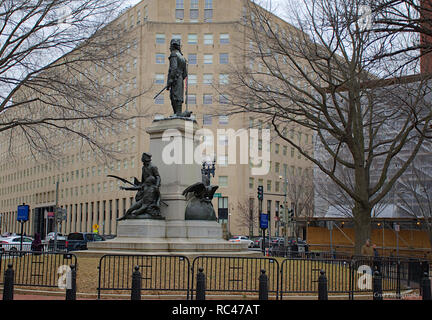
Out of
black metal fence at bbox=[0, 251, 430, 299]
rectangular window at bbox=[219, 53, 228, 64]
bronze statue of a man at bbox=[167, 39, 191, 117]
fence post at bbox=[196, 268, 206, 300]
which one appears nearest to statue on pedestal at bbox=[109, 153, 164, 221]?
bronze statue of a man at bbox=[167, 39, 191, 117]

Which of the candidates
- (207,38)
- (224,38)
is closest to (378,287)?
(224,38)

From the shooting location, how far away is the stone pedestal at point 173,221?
1722 cm

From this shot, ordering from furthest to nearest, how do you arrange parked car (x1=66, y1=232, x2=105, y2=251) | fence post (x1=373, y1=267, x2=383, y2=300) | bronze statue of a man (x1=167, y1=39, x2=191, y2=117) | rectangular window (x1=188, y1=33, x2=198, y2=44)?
rectangular window (x1=188, y1=33, x2=198, y2=44) < parked car (x1=66, y1=232, x2=105, y2=251) < bronze statue of a man (x1=167, y1=39, x2=191, y2=117) < fence post (x1=373, y1=267, x2=383, y2=300)

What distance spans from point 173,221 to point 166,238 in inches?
24.8

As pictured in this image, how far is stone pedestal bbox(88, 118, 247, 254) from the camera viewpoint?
17219mm

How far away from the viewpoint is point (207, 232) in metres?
18.4

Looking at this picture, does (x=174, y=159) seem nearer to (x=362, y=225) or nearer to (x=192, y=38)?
(x=362, y=225)

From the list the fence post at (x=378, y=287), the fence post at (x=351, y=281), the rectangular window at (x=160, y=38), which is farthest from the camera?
the rectangular window at (x=160, y=38)

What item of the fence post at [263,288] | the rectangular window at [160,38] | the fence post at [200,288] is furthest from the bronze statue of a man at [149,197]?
the rectangular window at [160,38]

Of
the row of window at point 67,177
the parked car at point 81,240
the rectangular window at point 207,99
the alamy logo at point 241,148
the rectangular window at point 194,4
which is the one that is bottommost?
the parked car at point 81,240

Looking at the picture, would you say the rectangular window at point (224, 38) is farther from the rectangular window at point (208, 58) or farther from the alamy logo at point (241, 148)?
Answer: the alamy logo at point (241, 148)

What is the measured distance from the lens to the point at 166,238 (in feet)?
58.6

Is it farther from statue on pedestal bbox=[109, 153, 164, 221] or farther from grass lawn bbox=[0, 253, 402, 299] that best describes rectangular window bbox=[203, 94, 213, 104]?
grass lawn bbox=[0, 253, 402, 299]

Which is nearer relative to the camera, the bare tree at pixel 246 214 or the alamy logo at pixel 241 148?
the bare tree at pixel 246 214
